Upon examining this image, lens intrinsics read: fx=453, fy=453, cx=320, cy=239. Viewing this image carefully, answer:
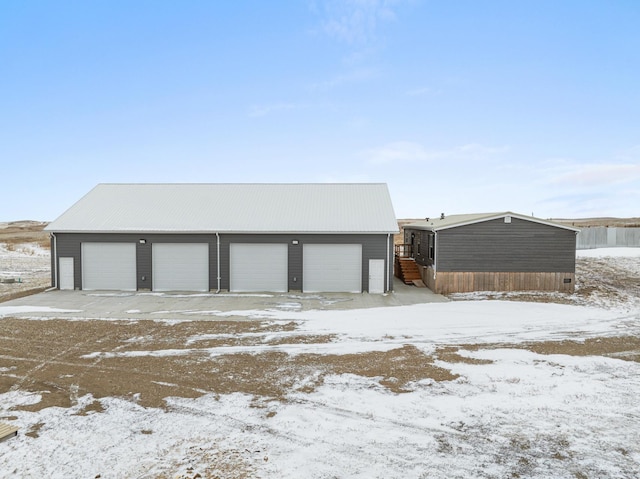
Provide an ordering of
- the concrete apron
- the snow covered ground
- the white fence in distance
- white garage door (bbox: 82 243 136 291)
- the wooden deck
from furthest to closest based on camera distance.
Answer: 1. the white fence in distance
2. white garage door (bbox: 82 243 136 291)
3. the concrete apron
4. the wooden deck
5. the snow covered ground

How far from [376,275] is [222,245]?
6.41 metres

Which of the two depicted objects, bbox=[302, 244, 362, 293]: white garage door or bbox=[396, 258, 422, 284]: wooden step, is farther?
bbox=[396, 258, 422, 284]: wooden step

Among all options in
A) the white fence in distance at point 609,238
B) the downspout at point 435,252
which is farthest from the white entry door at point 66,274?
the white fence in distance at point 609,238

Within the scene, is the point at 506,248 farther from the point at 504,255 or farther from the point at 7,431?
the point at 7,431

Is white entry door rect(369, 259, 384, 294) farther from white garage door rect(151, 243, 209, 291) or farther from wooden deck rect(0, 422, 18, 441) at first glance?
wooden deck rect(0, 422, 18, 441)

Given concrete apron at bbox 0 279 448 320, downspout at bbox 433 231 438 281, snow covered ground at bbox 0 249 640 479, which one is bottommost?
concrete apron at bbox 0 279 448 320

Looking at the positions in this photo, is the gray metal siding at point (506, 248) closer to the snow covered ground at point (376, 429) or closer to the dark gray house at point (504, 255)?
the dark gray house at point (504, 255)

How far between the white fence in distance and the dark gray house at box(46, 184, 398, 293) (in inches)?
1117

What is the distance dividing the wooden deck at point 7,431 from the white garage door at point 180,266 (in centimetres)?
1276

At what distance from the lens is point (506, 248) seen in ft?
59.7

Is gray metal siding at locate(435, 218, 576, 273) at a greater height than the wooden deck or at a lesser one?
greater

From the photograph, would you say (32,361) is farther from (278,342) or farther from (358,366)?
(358,366)

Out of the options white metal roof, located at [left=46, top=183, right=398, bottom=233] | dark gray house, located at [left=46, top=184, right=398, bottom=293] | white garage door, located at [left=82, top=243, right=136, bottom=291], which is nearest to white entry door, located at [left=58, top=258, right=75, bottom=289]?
dark gray house, located at [left=46, top=184, right=398, bottom=293]

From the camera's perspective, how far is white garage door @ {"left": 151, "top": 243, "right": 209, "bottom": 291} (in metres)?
18.7
